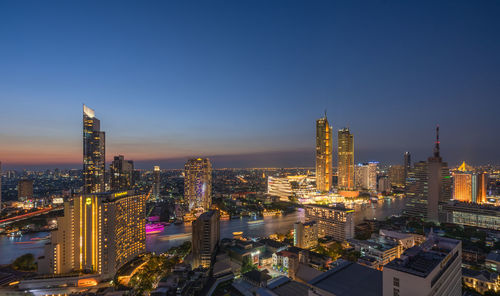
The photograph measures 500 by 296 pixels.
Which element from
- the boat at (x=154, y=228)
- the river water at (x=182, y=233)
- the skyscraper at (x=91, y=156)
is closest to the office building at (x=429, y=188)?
the river water at (x=182, y=233)

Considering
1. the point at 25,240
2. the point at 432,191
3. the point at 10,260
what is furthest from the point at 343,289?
the point at 25,240

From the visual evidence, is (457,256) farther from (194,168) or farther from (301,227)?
(194,168)

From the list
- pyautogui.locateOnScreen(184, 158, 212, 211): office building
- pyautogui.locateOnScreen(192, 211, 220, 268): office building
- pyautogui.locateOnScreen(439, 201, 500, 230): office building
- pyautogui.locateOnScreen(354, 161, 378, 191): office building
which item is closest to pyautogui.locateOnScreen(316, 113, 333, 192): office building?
pyautogui.locateOnScreen(354, 161, 378, 191): office building

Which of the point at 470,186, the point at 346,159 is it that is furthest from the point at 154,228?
the point at 346,159

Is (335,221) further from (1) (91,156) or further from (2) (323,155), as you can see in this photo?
(2) (323,155)

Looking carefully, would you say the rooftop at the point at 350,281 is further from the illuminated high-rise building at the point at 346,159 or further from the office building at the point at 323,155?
the illuminated high-rise building at the point at 346,159

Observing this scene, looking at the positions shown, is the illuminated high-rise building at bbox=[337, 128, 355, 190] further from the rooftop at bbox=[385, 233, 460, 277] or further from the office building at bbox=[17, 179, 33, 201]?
the office building at bbox=[17, 179, 33, 201]
